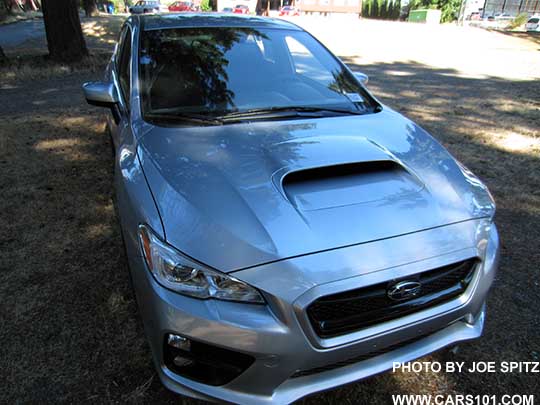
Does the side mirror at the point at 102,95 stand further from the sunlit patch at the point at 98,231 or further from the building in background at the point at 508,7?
the building in background at the point at 508,7

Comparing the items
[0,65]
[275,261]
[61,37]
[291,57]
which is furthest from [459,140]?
[0,65]

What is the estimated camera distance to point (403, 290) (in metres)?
1.60

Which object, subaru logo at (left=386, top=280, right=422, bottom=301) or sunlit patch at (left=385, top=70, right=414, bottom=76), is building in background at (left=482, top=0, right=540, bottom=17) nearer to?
sunlit patch at (left=385, top=70, right=414, bottom=76)

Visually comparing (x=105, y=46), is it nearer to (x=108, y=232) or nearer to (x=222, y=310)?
(x=108, y=232)

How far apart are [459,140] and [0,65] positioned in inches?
382

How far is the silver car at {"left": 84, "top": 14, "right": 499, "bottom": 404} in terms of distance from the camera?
4.88 ft

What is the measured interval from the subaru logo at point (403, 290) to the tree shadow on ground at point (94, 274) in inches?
24.2

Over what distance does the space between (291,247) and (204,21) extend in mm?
2348

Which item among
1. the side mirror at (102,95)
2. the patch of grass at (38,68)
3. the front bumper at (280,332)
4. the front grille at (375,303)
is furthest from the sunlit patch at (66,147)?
the patch of grass at (38,68)

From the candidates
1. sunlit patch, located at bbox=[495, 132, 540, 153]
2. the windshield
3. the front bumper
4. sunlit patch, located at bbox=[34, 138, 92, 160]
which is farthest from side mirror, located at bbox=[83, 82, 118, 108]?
sunlit patch, located at bbox=[495, 132, 540, 153]

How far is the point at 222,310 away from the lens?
149 centimetres

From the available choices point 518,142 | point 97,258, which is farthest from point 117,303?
point 518,142

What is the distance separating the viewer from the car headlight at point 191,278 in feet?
4.92

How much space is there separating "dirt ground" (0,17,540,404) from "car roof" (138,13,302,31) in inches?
63.5
